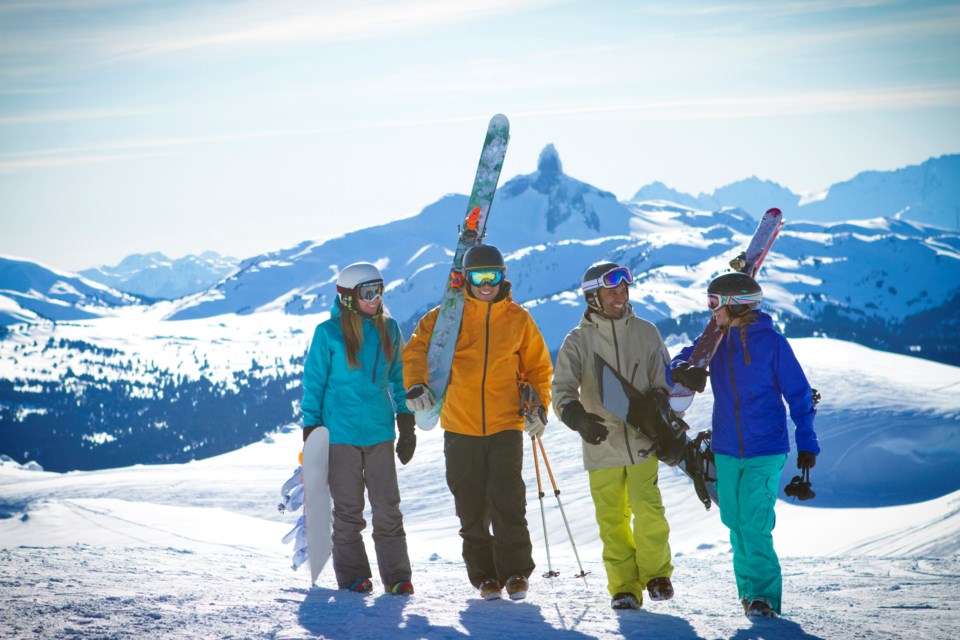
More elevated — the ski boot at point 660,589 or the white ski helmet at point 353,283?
the white ski helmet at point 353,283

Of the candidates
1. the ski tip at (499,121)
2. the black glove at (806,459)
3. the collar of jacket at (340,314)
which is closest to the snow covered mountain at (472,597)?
the black glove at (806,459)

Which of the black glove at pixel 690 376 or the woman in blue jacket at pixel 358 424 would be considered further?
the woman in blue jacket at pixel 358 424

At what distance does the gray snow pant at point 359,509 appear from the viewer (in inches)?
260

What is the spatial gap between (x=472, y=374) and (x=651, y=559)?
1839 millimetres

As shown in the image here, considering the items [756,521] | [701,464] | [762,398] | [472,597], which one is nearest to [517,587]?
[472,597]

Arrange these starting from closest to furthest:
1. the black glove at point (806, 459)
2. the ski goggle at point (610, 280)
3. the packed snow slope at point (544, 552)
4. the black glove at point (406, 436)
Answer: the packed snow slope at point (544, 552)
the black glove at point (806, 459)
the ski goggle at point (610, 280)
the black glove at point (406, 436)

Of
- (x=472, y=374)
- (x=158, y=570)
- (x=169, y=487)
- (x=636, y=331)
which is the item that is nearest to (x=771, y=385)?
(x=636, y=331)

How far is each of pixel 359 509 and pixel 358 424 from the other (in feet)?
2.25

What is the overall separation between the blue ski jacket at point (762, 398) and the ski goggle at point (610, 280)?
0.88 m

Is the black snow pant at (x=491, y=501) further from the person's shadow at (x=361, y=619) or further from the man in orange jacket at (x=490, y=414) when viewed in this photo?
the person's shadow at (x=361, y=619)

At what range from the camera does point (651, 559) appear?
6.15 metres

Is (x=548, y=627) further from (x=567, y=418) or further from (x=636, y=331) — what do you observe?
(x=636, y=331)

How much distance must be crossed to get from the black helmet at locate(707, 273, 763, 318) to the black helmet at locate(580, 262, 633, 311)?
62 centimetres

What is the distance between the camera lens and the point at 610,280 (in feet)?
20.6
